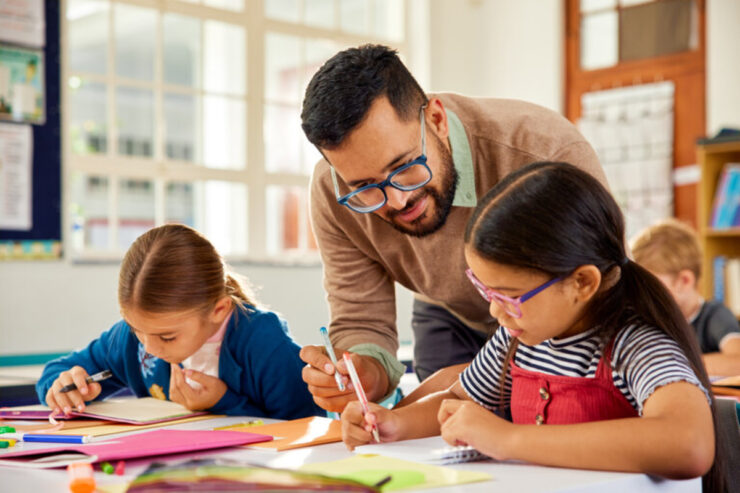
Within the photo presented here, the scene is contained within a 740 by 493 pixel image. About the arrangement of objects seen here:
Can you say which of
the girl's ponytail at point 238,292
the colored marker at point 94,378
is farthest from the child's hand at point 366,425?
the colored marker at point 94,378

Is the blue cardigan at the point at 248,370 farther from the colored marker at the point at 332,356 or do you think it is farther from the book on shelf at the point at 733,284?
the book on shelf at the point at 733,284

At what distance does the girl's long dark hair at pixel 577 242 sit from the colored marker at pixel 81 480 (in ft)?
1.79

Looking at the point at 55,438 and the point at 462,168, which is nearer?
the point at 55,438

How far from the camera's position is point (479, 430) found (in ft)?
3.35

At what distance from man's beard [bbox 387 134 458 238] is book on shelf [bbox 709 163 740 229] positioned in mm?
3065

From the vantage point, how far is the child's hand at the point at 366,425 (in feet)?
3.85

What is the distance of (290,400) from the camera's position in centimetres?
165

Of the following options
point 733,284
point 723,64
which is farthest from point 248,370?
point 723,64

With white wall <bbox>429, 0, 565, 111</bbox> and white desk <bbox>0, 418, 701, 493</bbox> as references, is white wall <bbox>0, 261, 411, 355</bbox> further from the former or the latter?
white desk <bbox>0, 418, 701, 493</bbox>

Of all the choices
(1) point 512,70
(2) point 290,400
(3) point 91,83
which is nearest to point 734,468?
(2) point 290,400

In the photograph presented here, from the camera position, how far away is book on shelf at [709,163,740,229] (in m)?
4.23

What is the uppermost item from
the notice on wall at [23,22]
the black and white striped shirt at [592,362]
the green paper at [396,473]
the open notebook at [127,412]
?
the notice on wall at [23,22]

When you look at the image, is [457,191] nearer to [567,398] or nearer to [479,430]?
[567,398]

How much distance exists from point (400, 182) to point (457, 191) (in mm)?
207
